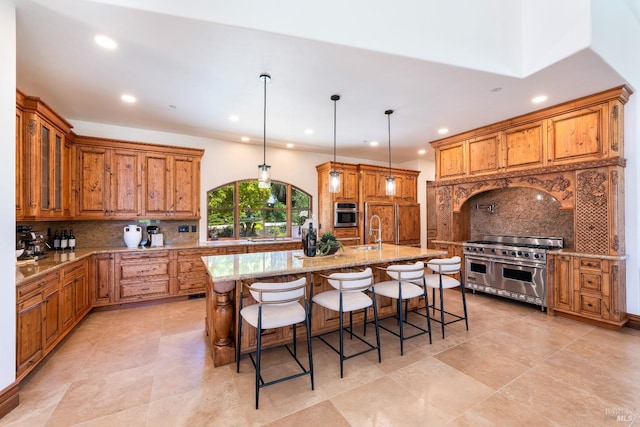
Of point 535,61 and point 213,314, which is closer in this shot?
point 213,314

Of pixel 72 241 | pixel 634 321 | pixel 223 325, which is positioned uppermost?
pixel 72 241

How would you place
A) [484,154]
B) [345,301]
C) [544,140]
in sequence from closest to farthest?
[345,301]
[544,140]
[484,154]

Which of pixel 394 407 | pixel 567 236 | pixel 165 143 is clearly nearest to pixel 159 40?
pixel 165 143

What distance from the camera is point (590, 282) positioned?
345cm

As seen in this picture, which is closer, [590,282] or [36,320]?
[36,320]

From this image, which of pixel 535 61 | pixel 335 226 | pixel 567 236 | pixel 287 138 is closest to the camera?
pixel 535 61

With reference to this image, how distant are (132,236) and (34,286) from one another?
202 cm

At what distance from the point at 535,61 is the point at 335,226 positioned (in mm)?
3892

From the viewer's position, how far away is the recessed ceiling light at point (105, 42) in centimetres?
225

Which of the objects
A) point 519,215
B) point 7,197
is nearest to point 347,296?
point 7,197

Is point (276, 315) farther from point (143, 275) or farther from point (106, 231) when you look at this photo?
point (106, 231)

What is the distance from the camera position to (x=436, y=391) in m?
2.18

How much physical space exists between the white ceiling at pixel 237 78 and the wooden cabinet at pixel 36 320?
205cm

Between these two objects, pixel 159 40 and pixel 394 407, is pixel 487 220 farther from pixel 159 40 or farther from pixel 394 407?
pixel 159 40
